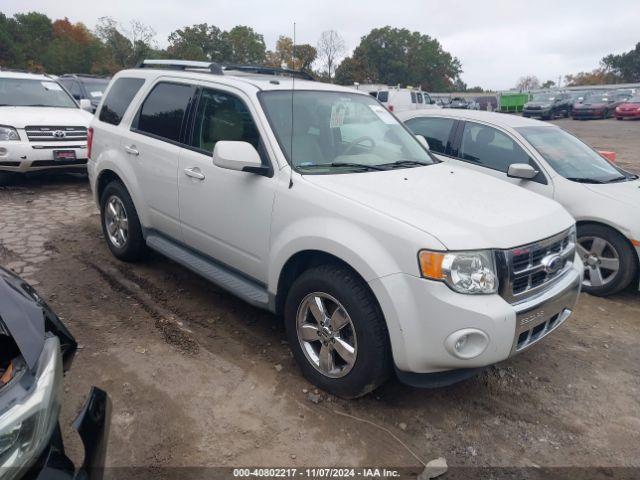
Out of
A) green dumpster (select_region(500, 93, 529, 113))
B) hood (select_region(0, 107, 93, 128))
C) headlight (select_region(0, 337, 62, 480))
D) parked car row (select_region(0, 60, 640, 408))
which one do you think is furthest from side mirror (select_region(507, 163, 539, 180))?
green dumpster (select_region(500, 93, 529, 113))

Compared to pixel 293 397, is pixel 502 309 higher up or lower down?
higher up

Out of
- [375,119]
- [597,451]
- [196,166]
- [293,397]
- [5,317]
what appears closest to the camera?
[5,317]

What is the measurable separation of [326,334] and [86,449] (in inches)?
59.5

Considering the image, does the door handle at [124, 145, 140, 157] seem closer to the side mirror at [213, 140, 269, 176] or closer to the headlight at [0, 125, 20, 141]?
the side mirror at [213, 140, 269, 176]

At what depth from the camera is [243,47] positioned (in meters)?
61.6

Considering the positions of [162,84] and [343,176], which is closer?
[343,176]

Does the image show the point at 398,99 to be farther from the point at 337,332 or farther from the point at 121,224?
the point at 337,332

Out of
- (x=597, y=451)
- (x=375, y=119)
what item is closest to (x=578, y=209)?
(x=375, y=119)

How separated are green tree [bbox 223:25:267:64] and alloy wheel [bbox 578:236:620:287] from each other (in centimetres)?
5896

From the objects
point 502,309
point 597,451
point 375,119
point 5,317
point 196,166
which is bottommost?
point 597,451

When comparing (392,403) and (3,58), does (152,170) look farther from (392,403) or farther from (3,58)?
(3,58)

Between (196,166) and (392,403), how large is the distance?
2.24 meters

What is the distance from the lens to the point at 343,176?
3.24 meters

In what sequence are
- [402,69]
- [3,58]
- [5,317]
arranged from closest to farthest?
[5,317] < [3,58] < [402,69]
